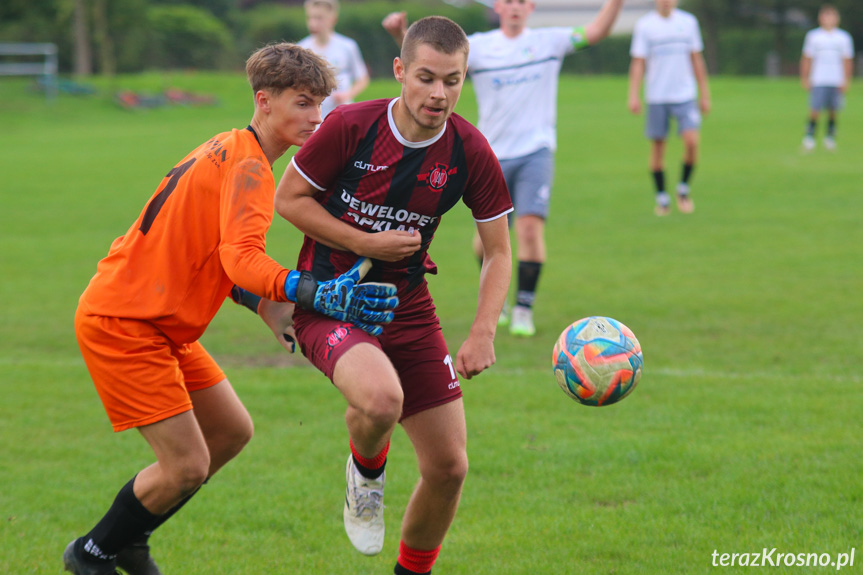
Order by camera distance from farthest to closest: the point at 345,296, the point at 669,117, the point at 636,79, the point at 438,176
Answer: the point at 636,79
the point at 669,117
the point at 438,176
the point at 345,296

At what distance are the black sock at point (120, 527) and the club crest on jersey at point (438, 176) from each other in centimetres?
166

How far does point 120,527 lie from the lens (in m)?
3.67

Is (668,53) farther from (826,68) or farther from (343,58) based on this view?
(826,68)

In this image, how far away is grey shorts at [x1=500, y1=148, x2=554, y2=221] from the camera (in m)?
8.00

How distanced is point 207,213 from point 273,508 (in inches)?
68.7

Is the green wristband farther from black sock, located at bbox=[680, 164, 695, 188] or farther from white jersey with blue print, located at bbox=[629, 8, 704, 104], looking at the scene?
black sock, located at bbox=[680, 164, 695, 188]

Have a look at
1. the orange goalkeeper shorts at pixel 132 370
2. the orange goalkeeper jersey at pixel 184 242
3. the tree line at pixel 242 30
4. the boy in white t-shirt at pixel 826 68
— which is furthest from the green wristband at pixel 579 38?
the tree line at pixel 242 30

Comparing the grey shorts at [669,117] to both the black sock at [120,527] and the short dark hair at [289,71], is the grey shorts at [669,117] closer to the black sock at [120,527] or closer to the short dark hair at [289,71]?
the short dark hair at [289,71]

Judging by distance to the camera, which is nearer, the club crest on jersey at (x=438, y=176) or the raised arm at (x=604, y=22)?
the club crest on jersey at (x=438, y=176)

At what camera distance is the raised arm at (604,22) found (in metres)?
7.67

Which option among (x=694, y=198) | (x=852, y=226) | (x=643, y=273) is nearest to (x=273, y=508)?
(x=643, y=273)

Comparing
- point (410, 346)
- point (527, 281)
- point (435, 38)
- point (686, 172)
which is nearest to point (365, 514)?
point (410, 346)
